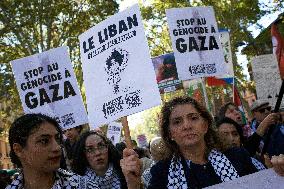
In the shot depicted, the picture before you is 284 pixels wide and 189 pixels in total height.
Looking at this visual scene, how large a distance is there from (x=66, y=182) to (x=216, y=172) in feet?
2.94

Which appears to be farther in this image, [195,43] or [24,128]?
[195,43]

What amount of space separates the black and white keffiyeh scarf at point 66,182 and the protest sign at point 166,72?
12.8 meters

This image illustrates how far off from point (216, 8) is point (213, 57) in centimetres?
1436

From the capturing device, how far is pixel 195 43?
7102mm

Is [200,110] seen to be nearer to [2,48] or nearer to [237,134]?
[237,134]

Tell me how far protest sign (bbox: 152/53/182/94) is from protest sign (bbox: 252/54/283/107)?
8342mm

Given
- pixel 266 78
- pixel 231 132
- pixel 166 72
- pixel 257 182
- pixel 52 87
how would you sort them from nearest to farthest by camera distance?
pixel 257 182, pixel 231 132, pixel 52 87, pixel 266 78, pixel 166 72

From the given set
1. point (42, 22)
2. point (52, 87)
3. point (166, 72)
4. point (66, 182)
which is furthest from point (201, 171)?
point (42, 22)

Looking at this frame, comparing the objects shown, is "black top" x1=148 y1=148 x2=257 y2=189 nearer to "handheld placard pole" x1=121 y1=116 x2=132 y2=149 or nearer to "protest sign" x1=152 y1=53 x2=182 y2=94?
"handheld placard pole" x1=121 y1=116 x2=132 y2=149

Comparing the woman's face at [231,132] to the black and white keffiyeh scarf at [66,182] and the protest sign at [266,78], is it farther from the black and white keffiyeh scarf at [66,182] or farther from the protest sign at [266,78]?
the protest sign at [266,78]

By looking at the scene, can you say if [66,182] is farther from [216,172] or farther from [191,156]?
[216,172]

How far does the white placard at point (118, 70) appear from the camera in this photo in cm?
347

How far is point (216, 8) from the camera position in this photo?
826 inches

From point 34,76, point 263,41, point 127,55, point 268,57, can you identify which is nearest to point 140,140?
point 263,41
